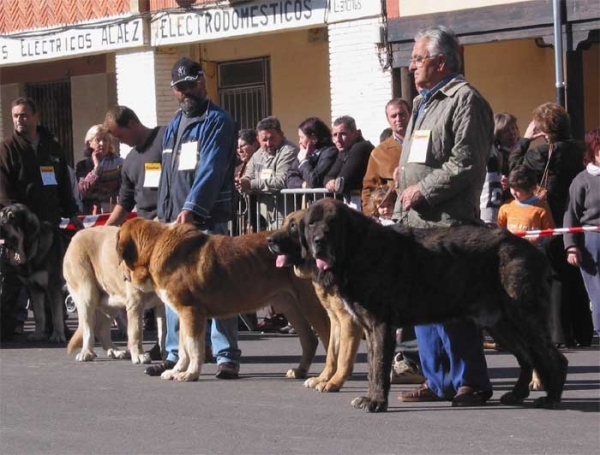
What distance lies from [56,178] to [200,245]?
161 inches

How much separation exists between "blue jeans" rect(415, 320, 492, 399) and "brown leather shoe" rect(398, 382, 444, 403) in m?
0.04

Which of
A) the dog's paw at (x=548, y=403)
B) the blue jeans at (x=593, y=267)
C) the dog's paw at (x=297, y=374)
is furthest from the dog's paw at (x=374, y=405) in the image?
the blue jeans at (x=593, y=267)

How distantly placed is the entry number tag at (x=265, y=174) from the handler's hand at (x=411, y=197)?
5.59m

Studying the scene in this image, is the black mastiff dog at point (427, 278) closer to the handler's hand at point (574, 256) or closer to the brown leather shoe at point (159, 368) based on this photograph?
the brown leather shoe at point (159, 368)

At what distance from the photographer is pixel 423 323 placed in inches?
328

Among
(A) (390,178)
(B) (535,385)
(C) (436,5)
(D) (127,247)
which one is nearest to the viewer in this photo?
(B) (535,385)

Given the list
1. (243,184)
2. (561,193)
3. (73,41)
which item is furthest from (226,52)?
(561,193)

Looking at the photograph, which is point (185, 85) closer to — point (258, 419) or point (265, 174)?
point (258, 419)

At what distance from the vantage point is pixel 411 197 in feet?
27.7

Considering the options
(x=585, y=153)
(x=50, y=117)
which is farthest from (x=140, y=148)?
(x=50, y=117)

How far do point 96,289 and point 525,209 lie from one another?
3795mm

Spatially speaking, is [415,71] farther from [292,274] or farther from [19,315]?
[19,315]

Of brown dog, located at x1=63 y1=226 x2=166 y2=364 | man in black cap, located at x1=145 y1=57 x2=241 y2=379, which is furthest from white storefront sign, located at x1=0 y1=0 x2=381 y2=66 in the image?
man in black cap, located at x1=145 y1=57 x2=241 y2=379

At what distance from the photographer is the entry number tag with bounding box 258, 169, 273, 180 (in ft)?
46.0
